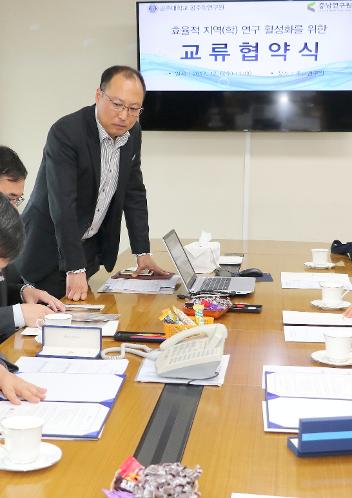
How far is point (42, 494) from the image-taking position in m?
1.25

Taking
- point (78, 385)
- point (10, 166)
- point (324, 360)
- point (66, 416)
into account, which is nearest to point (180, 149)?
point (10, 166)

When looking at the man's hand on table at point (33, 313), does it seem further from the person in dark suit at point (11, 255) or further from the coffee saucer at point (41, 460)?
the coffee saucer at point (41, 460)

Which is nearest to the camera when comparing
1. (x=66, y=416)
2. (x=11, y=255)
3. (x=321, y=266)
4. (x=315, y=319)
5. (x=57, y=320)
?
(x=66, y=416)

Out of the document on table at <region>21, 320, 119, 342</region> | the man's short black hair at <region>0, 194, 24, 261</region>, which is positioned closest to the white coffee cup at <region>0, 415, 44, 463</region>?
the man's short black hair at <region>0, 194, 24, 261</region>

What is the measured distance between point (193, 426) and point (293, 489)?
329 mm

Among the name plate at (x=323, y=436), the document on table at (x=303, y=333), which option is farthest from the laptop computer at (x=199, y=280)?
the name plate at (x=323, y=436)

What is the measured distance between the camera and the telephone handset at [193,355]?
182cm

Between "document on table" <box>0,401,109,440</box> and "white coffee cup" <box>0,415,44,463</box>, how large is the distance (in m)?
0.14

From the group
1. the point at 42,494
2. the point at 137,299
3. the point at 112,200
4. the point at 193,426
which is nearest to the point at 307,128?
the point at 112,200

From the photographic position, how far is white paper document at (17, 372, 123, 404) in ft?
5.54

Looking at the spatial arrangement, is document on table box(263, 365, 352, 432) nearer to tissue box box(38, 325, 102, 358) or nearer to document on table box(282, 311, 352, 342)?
document on table box(282, 311, 352, 342)

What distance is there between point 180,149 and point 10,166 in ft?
9.06

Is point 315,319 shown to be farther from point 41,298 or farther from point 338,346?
point 41,298

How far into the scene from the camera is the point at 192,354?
1847 millimetres
